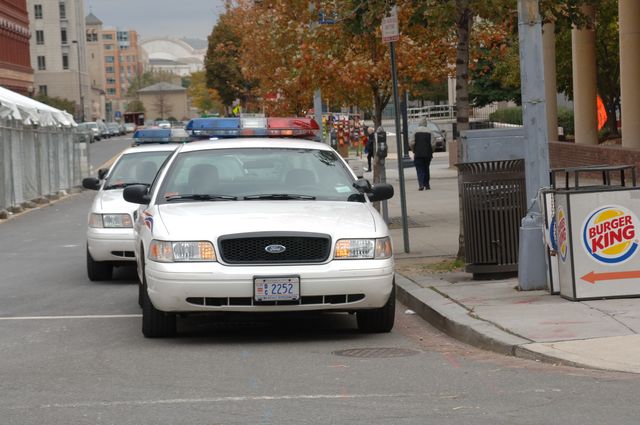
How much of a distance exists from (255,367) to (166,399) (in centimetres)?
130

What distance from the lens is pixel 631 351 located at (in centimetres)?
862

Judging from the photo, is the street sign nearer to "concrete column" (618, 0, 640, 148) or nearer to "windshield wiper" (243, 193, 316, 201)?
"windshield wiper" (243, 193, 316, 201)

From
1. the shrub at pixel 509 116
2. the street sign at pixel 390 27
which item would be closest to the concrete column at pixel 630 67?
the street sign at pixel 390 27

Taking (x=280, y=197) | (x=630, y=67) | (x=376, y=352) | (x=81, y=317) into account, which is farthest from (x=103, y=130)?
(x=376, y=352)

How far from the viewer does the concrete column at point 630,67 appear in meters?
30.3

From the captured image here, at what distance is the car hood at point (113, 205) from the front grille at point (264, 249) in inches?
224

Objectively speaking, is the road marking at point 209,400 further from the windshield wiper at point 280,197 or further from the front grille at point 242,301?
the windshield wiper at point 280,197

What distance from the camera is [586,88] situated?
3641 cm

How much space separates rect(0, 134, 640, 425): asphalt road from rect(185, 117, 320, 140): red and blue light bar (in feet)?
17.3

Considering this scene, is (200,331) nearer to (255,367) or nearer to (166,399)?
(255,367)

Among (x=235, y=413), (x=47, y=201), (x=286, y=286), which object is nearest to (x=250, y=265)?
(x=286, y=286)

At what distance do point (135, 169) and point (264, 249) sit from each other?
763 centimetres

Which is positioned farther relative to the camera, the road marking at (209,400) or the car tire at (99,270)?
the car tire at (99,270)

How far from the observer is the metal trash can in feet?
41.7
